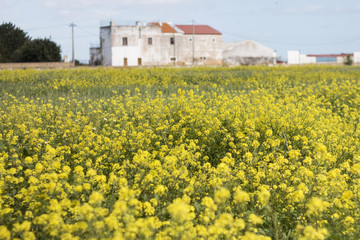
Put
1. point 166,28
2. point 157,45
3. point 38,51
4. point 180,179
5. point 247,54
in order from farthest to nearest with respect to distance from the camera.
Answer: point 247,54 → point 166,28 → point 157,45 → point 38,51 → point 180,179

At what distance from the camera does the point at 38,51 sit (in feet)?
189

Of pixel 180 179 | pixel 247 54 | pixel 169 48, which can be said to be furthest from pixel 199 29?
pixel 180 179

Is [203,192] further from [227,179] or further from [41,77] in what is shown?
[41,77]

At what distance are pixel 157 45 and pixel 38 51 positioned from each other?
54.6ft

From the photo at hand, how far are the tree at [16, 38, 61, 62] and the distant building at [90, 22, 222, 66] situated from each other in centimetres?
672

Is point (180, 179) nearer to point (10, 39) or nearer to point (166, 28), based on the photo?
point (166, 28)

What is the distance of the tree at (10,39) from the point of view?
59.9 m

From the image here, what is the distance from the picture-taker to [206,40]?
63.5 m

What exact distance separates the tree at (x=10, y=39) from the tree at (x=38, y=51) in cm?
213

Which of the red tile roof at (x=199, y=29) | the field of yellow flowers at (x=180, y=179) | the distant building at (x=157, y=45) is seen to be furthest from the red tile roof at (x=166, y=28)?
the field of yellow flowers at (x=180, y=179)

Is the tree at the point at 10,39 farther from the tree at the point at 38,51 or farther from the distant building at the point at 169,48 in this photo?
the distant building at the point at 169,48

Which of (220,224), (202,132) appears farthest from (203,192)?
(202,132)

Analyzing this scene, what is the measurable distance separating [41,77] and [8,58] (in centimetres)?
4471

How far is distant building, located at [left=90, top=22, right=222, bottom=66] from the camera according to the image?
58000 mm
